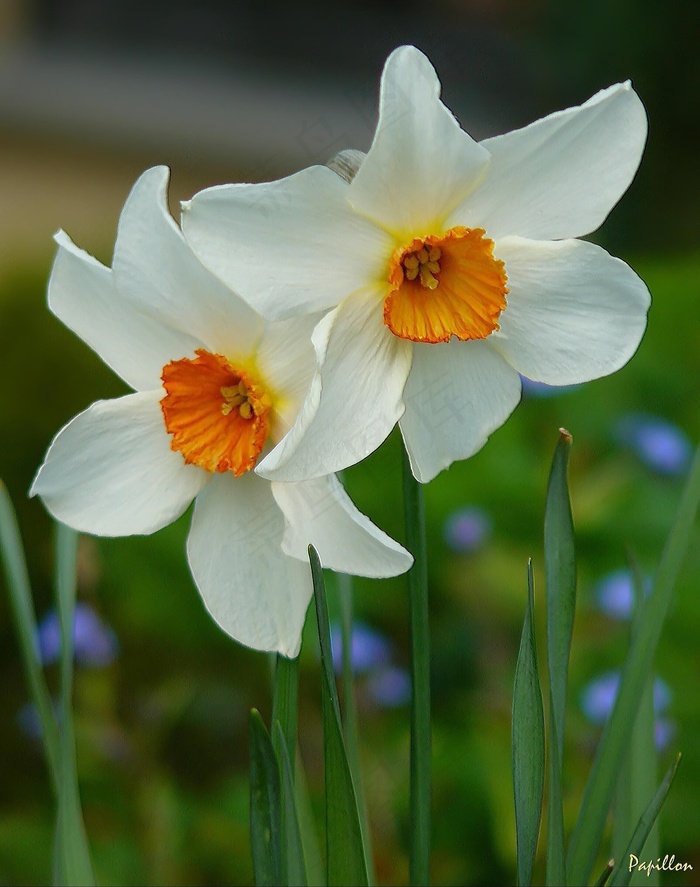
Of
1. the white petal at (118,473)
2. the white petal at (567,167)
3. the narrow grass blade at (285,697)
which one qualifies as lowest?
the narrow grass blade at (285,697)

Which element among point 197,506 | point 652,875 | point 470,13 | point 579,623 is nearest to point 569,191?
point 197,506

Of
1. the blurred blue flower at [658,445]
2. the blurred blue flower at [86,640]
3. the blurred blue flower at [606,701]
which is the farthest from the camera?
the blurred blue flower at [658,445]

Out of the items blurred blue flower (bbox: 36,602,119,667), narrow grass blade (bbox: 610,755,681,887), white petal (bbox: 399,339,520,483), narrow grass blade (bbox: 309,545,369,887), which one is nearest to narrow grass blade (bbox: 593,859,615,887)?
narrow grass blade (bbox: 610,755,681,887)

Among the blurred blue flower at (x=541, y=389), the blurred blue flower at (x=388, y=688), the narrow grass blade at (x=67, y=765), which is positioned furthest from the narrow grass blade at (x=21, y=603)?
the blurred blue flower at (x=541, y=389)

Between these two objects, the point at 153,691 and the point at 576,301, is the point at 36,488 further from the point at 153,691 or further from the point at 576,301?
the point at 153,691

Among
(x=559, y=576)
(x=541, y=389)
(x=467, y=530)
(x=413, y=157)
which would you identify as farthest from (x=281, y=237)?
(x=541, y=389)

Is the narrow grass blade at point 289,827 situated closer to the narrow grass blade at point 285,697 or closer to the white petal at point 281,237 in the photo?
the narrow grass blade at point 285,697
